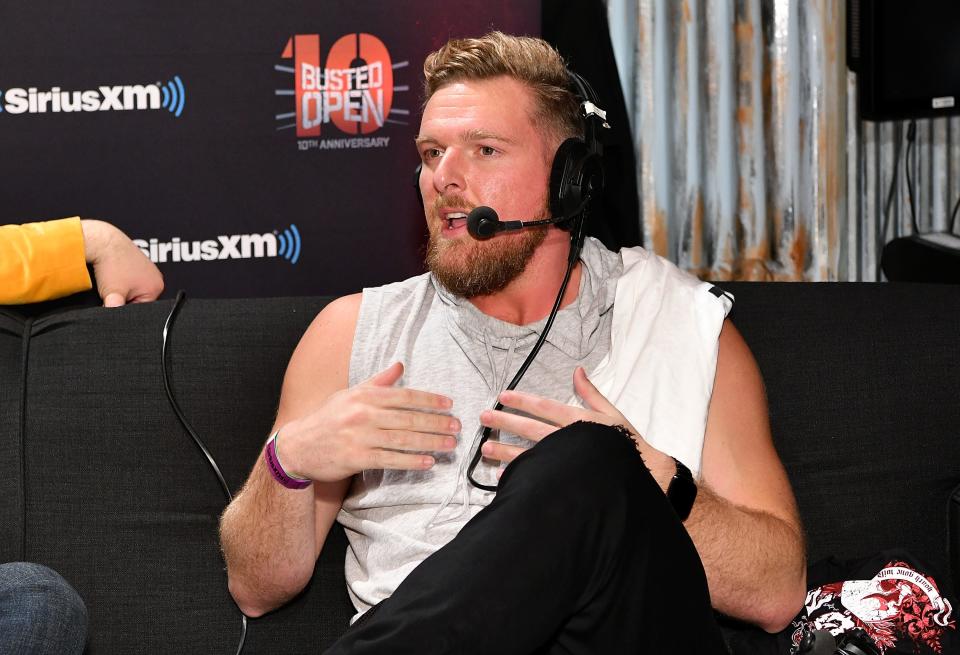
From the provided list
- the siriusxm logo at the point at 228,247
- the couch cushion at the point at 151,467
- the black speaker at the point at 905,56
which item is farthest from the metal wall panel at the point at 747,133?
the couch cushion at the point at 151,467

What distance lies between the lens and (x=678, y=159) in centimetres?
313

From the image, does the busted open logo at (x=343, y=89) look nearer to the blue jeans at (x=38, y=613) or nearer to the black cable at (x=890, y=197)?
the black cable at (x=890, y=197)

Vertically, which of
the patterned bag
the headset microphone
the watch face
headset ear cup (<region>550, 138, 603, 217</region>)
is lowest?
the patterned bag

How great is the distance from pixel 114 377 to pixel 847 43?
88.1 inches

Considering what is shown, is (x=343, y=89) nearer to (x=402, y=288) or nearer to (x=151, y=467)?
(x=402, y=288)

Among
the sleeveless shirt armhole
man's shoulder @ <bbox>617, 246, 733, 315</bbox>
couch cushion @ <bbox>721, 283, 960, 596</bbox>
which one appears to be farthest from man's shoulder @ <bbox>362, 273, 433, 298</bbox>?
couch cushion @ <bbox>721, 283, 960, 596</bbox>

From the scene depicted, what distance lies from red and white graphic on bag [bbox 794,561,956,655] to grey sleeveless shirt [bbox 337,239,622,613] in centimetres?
51

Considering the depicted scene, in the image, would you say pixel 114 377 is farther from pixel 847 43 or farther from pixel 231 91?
pixel 847 43

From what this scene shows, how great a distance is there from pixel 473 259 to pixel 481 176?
0.47 feet

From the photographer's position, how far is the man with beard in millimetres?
1231

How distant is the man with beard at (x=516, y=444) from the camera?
4.04 ft

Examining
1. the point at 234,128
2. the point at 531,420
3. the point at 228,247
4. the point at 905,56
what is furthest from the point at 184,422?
the point at 905,56

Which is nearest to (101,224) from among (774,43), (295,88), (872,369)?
(295,88)

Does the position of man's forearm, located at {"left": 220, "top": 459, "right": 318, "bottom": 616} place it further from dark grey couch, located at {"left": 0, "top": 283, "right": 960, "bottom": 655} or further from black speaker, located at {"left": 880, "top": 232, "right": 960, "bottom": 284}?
black speaker, located at {"left": 880, "top": 232, "right": 960, "bottom": 284}
